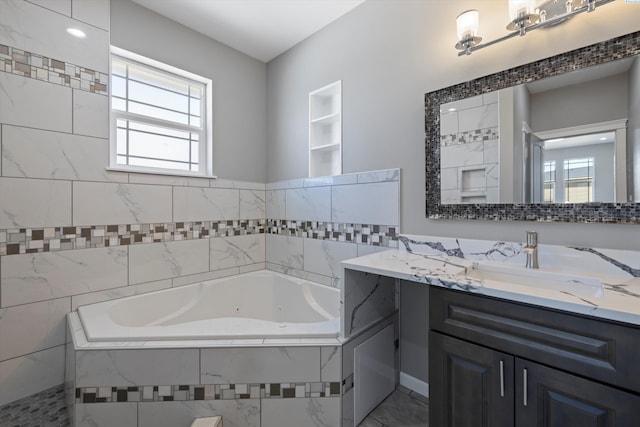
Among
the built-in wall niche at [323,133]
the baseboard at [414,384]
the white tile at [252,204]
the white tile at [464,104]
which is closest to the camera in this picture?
the white tile at [464,104]

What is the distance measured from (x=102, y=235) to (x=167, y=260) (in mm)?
474

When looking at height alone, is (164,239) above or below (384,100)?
below

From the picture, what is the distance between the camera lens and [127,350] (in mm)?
1377

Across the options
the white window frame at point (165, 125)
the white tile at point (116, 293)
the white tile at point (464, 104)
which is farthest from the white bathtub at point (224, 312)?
the white tile at point (464, 104)

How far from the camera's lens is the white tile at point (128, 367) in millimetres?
1375

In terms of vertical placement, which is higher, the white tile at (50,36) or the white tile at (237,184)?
the white tile at (50,36)

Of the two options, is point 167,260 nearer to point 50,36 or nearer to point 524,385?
point 50,36

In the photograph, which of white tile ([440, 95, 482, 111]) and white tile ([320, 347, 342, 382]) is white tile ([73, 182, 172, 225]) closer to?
white tile ([320, 347, 342, 382])

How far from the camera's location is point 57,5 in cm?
178

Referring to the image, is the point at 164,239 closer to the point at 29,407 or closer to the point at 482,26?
the point at 29,407

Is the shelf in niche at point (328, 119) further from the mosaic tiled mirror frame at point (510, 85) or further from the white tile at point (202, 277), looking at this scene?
the white tile at point (202, 277)

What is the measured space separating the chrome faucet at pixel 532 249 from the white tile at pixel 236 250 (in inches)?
87.4

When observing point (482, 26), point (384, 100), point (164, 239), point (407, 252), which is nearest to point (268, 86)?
point (384, 100)

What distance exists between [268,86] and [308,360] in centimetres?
260
